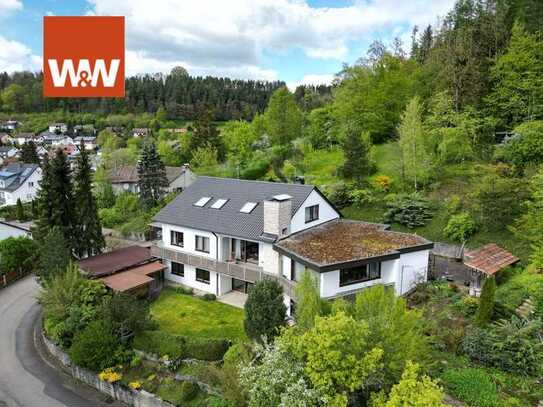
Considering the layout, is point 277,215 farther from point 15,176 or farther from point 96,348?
point 15,176

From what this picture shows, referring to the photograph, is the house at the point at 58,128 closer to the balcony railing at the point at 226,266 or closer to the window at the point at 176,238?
the window at the point at 176,238

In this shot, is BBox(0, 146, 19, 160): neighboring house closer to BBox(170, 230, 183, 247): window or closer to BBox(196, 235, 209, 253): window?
BBox(170, 230, 183, 247): window

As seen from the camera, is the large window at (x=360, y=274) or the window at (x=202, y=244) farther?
the window at (x=202, y=244)

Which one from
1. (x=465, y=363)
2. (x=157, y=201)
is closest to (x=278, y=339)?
(x=465, y=363)

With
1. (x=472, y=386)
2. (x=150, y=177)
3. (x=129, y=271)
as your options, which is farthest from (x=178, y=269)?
(x=150, y=177)

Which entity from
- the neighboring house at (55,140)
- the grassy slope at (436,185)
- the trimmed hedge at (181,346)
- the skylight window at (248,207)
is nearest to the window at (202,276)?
the skylight window at (248,207)

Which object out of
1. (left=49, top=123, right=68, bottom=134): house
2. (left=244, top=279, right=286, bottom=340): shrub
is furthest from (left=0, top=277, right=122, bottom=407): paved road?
(left=49, top=123, right=68, bottom=134): house
